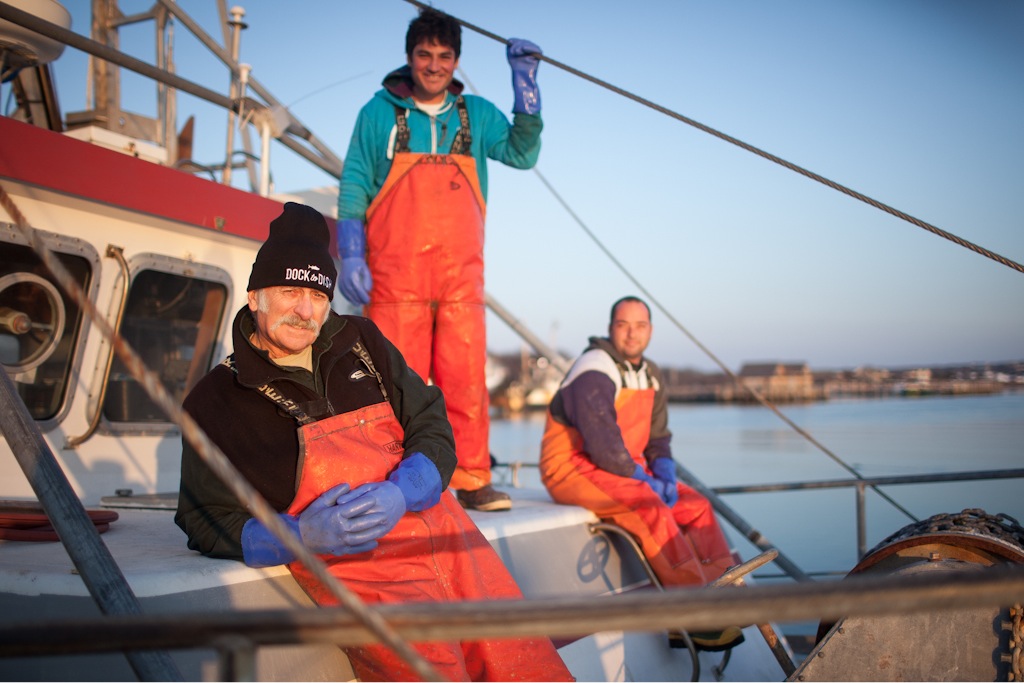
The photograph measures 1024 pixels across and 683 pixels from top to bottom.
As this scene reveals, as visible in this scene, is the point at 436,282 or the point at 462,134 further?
the point at 462,134

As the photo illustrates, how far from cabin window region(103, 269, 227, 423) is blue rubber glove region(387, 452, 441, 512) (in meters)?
2.11

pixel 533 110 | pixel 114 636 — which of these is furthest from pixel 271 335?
pixel 533 110

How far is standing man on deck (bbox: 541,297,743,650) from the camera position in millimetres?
4027

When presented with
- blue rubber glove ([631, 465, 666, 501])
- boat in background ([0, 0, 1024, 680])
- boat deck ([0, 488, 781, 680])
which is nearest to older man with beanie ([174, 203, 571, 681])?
boat deck ([0, 488, 781, 680])

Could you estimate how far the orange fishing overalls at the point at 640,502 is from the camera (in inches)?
158

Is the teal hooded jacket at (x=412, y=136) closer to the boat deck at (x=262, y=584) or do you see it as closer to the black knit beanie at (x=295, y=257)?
the black knit beanie at (x=295, y=257)

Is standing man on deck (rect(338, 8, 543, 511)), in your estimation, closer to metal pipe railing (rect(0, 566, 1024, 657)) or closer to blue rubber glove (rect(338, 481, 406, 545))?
blue rubber glove (rect(338, 481, 406, 545))

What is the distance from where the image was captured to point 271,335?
101 inches

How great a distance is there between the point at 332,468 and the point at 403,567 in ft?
1.18

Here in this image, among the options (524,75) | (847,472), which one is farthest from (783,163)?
(847,472)

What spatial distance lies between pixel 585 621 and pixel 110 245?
3483 mm

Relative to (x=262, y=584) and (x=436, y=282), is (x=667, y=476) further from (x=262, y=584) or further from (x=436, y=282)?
(x=262, y=584)

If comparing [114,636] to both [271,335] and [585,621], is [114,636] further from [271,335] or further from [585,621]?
[271,335]

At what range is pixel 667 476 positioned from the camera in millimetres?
4613
